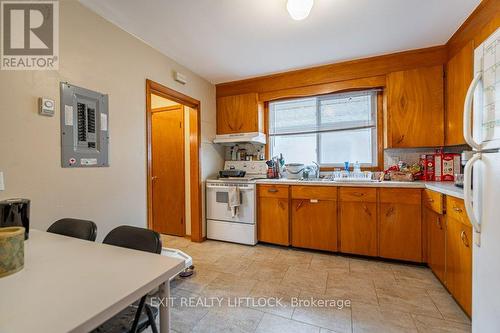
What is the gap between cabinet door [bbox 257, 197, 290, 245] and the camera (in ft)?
9.70

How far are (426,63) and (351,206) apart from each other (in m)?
1.85

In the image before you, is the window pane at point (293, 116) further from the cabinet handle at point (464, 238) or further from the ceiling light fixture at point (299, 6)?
the cabinet handle at point (464, 238)

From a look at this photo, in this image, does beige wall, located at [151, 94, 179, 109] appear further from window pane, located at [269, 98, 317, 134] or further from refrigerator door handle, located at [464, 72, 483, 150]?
refrigerator door handle, located at [464, 72, 483, 150]

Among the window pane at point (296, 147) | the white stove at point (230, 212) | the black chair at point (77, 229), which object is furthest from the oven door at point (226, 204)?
the black chair at point (77, 229)

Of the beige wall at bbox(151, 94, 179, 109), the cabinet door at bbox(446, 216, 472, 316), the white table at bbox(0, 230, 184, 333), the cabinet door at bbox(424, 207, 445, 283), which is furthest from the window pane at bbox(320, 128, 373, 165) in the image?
the white table at bbox(0, 230, 184, 333)

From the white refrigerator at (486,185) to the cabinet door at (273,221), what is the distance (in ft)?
6.16

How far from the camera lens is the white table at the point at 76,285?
54 cm

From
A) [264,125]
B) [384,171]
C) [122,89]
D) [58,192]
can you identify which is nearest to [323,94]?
[264,125]

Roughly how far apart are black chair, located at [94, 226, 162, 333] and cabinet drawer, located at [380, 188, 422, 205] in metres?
2.36

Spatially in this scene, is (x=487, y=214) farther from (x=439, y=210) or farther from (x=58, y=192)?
(x=58, y=192)

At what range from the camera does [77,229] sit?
1.31m

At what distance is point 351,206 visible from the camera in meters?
2.62

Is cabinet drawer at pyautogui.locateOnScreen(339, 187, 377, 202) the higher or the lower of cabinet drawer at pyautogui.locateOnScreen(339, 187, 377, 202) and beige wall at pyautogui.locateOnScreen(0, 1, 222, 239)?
the lower

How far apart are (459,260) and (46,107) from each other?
3.14m
